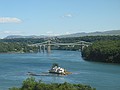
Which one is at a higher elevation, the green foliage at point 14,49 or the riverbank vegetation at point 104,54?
the riverbank vegetation at point 104,54

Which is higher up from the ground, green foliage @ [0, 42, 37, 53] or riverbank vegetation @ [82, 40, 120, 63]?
riverbank vegetation @ [82, 40, 120, 63]

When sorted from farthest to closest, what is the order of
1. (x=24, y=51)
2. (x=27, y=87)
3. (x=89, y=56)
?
1. (x=24, y=51)
2. (x=89, y=56)
3. (x=27, y=87)

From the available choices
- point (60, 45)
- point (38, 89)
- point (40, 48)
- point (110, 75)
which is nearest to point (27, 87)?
point (38, 89)

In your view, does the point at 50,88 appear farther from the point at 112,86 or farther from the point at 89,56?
the point at 89,56

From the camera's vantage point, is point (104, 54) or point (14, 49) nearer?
point (104, 54)

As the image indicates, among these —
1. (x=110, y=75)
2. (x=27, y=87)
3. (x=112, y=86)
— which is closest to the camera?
(x=27, y=87)

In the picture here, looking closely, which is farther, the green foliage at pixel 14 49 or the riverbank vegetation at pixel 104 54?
the green foliage at pixel 14 49

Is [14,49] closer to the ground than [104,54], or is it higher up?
closer to the ground

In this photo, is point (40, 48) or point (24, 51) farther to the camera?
point (40, 48)

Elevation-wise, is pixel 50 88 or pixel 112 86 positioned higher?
pixel 50 88

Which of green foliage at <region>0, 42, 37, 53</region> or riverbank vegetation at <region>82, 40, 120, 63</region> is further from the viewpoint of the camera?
green foliage at <region>0, 42, 37, 53</region>
